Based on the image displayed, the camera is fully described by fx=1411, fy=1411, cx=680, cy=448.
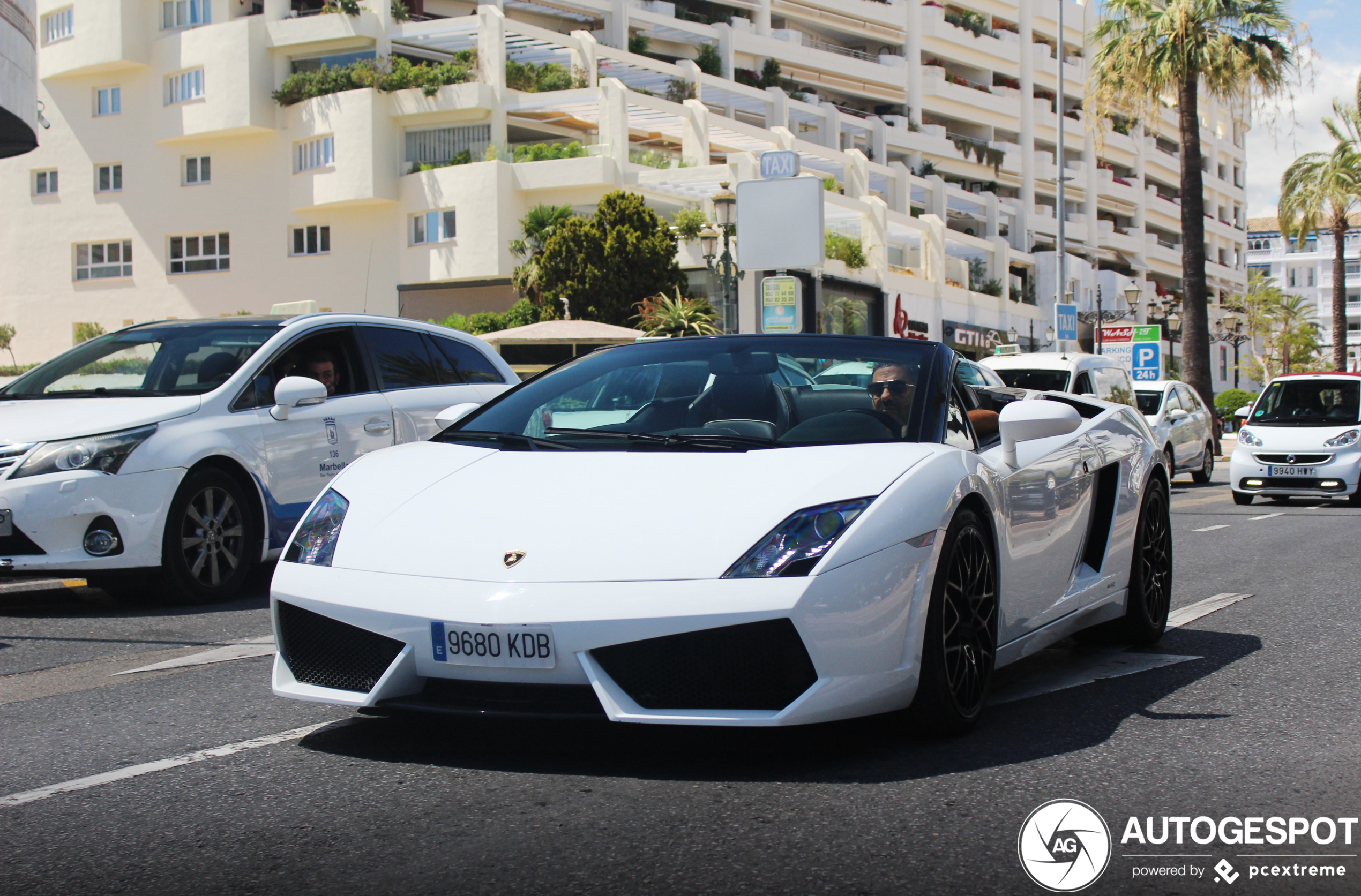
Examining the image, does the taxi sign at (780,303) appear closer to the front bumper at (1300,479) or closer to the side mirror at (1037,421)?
the front bumper at (1300,479)

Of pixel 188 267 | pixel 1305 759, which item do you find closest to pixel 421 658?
pixel 1305 759

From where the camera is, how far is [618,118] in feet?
141

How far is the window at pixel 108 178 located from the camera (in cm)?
4972

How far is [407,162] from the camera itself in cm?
4519

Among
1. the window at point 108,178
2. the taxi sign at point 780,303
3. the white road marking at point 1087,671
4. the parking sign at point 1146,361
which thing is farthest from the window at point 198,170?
the white road marking at point 1087,671

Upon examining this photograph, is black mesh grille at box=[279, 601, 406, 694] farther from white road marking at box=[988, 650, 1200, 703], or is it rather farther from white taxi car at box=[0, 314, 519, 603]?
white taxi car at box=[0, 314, 519, 603]

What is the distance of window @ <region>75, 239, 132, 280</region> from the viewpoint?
4966 cm

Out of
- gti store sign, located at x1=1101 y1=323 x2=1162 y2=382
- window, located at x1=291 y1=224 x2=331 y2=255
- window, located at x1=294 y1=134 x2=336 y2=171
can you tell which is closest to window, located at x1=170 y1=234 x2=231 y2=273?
window, located at x1=291 y1=224 x2=331 y2=255

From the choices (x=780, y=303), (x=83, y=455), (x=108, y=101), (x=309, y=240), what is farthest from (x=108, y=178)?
(x=83, y=455)

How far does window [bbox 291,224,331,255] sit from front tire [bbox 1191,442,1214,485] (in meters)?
32.6

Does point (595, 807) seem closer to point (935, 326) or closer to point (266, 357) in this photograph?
point (266, 357)

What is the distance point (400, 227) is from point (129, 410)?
38576mm

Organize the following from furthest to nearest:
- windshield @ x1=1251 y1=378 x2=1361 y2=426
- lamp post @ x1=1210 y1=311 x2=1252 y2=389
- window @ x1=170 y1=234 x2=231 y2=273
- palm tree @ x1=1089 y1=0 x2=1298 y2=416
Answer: lamp post @ x1=1210 y1=311 x2=1252 y2=389 → window @ x1=170 y1=234 x2=231 y2=273 → palm tree @ x1=1089 y1=0 x2=1298 y2=416 → windshield @ x1=1251 y1=378 x2=1361 y2=426

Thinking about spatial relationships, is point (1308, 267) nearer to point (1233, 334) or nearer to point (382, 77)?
point (1233, 334)
